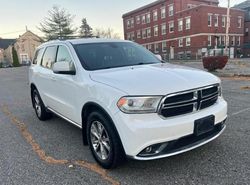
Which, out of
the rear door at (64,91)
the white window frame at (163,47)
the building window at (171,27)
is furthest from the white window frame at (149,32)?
the rear door at (64,91)

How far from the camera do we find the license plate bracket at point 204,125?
2984 mm

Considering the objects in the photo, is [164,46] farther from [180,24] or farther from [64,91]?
[64,91]

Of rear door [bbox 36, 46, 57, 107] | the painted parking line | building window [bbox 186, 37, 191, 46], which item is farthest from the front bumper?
building window [bbox 186, 37, 191, 46]

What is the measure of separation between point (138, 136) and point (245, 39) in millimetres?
51220

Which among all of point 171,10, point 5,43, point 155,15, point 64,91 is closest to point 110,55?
point 64,91

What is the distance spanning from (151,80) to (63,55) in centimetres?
208

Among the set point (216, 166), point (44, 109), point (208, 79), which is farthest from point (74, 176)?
point (44, 109)

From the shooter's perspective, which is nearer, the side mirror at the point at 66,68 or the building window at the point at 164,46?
the side mirror at the point at 66,68

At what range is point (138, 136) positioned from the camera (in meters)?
2.74

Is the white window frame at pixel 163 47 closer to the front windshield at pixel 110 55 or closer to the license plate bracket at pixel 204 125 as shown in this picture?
the front windshield at pixel 110 55

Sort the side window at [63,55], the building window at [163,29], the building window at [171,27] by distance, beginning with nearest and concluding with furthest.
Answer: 1. the side window at [63,55]
2. the building window at [171,27]
3. the building window at [163,29]

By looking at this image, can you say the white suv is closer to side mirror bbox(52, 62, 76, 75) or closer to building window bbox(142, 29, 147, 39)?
side mirror bbox(52, 62, 76, 75)

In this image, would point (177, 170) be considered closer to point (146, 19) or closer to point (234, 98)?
point (234, 98)

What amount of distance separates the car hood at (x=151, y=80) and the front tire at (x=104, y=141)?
1.62 feet
